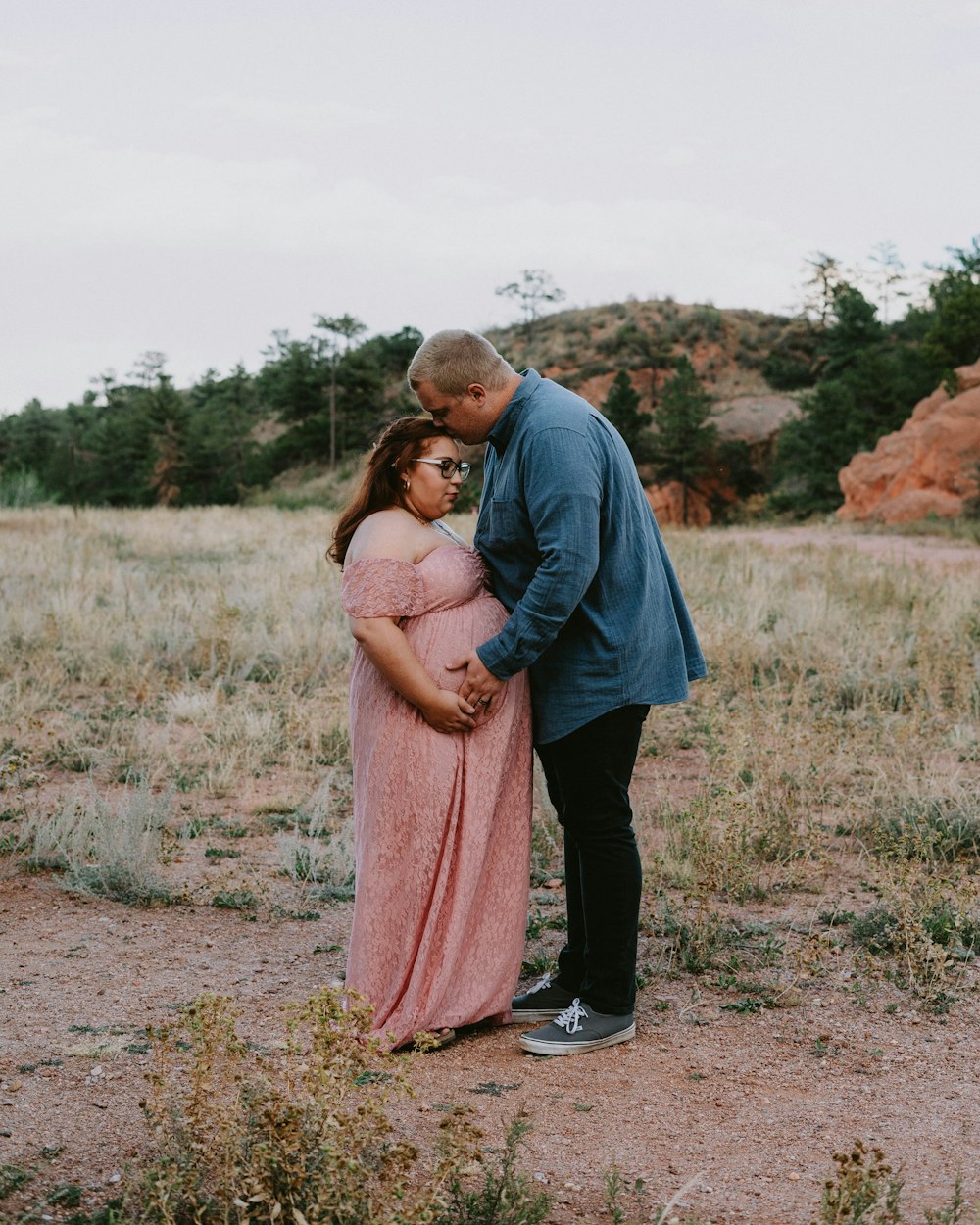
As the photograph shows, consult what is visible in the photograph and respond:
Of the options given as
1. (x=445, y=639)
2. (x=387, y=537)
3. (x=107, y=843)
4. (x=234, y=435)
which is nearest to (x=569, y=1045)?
(x=445, y=639)

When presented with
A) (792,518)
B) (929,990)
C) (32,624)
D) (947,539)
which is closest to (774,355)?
(792,518)

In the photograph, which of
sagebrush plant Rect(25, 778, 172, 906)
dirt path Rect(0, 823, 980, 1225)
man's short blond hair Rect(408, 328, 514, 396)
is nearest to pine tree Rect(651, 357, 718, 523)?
sagebrush plant Rect(25, 778, 172, 906)

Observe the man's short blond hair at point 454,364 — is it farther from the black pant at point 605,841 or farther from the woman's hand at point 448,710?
the black pant at point 605,841

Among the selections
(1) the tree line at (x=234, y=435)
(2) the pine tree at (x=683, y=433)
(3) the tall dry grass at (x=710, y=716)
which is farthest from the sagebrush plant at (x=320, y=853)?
(1) the tree line at (x=234, y=435)

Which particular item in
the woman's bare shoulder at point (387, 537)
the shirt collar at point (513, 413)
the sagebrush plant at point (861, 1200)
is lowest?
the sagebrush plant at point (861, 1200)

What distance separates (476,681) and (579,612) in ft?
1.10

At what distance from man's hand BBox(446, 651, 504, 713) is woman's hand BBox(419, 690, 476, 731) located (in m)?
0.02

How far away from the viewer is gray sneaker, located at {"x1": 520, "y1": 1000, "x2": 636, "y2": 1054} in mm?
3256

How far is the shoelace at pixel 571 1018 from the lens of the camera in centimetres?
330

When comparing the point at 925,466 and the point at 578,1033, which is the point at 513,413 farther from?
the point at 925,466

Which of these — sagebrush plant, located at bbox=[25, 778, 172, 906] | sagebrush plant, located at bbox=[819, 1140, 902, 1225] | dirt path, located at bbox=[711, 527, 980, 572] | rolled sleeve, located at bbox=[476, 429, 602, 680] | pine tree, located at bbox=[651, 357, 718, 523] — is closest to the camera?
sagebrush plant, located at bbox=[819, 1140, 902, 1225]

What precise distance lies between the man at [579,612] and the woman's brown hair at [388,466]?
71 mm

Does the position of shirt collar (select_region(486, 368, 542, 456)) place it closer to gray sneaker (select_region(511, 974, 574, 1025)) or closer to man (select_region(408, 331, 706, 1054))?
man (select_region(408, 331, 706, 1054))

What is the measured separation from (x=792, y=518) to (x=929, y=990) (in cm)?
2596
